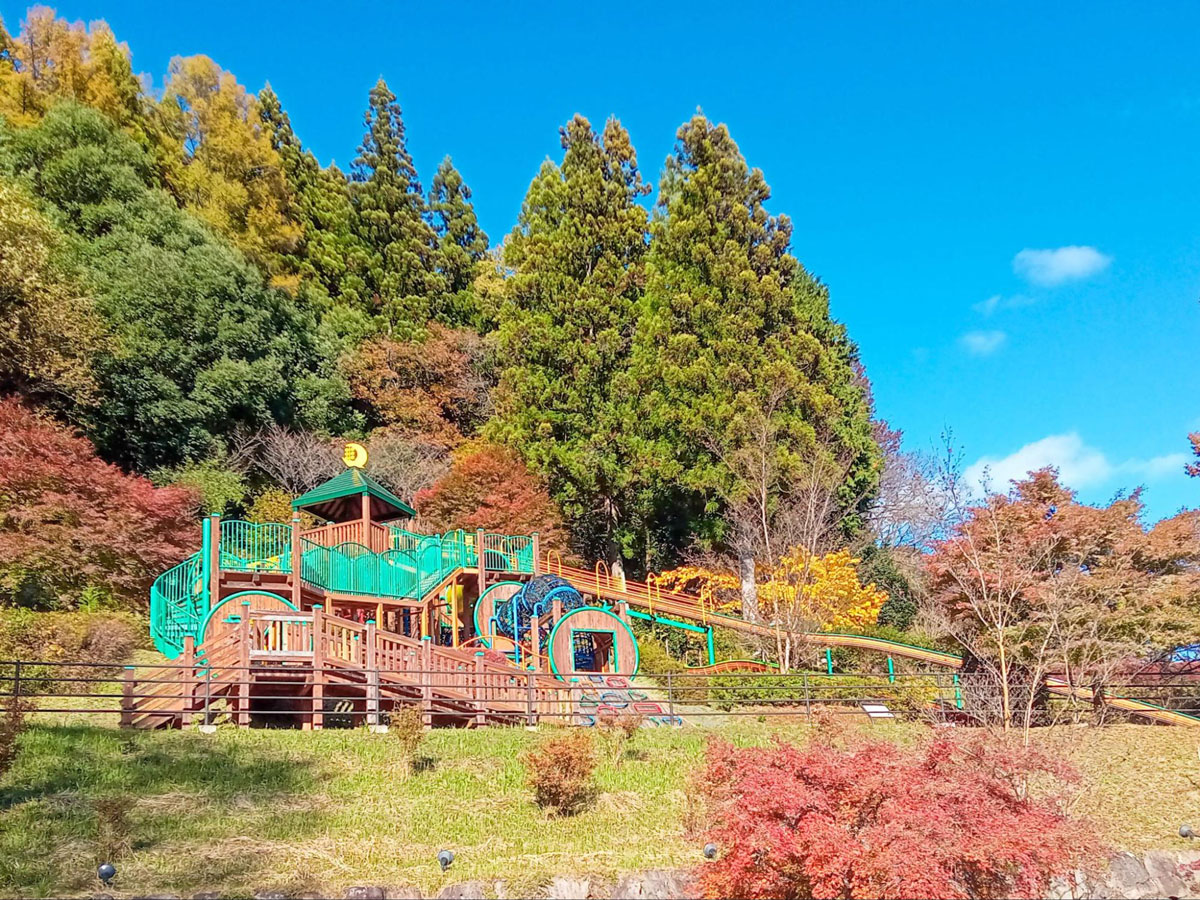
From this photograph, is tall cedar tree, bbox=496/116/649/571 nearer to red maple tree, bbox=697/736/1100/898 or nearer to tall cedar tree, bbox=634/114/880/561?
tall cedar tree, bbox=634/114/880/561

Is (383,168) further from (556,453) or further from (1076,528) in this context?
(1076,528)

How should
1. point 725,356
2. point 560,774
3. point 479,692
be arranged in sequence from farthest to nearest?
point 725,356, point 479,692, point 560,774

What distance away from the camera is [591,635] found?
63.0ft

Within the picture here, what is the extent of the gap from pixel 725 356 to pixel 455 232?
17532mm

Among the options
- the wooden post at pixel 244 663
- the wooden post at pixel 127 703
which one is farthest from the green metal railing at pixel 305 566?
the wooden post at pixel 127 703

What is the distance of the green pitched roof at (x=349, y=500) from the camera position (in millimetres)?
18922

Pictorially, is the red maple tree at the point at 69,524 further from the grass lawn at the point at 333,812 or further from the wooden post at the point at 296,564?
the grass lawn at the point at 333,812

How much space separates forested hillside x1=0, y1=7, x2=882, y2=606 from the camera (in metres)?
24.7

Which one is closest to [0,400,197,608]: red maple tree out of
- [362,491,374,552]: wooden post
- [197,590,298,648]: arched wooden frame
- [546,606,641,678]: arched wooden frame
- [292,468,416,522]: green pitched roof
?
[292,468,416,522]: green pitched roof

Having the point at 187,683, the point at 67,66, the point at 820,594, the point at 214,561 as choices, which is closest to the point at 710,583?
the point at 820,594

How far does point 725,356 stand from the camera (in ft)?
88.6

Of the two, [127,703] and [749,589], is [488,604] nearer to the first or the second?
[749,589]

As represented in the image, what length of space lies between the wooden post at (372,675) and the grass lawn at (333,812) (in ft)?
1.75

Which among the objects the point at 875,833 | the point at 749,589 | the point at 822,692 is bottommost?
the point at 875,833
